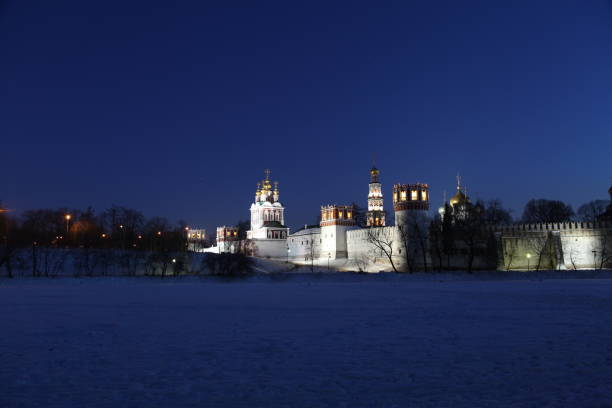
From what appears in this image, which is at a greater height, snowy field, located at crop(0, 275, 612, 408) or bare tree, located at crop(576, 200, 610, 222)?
bare tree, located at crop(576, 200, 610, 222)

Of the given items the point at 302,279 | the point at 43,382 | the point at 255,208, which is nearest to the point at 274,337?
the point at 43,382

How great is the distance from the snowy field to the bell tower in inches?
3188

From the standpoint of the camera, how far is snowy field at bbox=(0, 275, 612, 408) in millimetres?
7137

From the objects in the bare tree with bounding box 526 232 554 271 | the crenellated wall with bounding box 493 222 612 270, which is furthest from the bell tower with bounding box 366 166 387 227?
the bare tree with bounding box 526 232 554 271

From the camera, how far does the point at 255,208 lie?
111562 millimetres

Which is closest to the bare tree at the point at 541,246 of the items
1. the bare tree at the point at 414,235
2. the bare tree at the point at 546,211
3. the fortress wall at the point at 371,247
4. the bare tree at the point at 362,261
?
the bare tree at the point at 414,235

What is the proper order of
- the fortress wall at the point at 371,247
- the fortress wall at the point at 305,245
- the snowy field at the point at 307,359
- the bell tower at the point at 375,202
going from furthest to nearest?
the bell tower at the point at 375,202
the fortress wall at the point at 305,245
the fortress wall at the point at 371,247
the snowy field at the point at 307,359

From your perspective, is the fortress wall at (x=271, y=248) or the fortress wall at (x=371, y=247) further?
the fortress wall at (x=271, y=248)

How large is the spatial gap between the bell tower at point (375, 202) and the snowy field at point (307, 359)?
8098cm

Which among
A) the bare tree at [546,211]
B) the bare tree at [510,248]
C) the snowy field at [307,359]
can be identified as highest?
the bare tree at [546,211]

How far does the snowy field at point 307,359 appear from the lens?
7.14 metres

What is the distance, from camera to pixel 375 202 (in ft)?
330

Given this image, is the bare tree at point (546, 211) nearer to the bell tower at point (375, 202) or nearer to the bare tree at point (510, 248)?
the bell tower at point (375, 202)

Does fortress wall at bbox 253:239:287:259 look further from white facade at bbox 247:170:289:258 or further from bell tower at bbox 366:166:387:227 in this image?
bell tower at bbox 366:166:387:227
